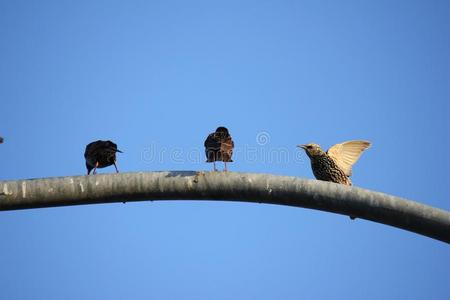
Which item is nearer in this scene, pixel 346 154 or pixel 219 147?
pixel 219 147

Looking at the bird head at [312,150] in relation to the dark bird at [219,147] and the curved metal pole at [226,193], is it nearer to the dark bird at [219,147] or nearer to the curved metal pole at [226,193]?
the dark bird at [219,147]

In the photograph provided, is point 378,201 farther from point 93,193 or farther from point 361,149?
point 361,149

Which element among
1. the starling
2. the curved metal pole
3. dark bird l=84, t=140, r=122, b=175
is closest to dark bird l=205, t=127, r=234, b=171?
dark bird l=84, t=140, r=122, b=175

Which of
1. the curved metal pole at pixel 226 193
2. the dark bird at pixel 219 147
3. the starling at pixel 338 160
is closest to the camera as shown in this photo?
the curved metal pole at pixel 226 193

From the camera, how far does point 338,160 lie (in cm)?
968

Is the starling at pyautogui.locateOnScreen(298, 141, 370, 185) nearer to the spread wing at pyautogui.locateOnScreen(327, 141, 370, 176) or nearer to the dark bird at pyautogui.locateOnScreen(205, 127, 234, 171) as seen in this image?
the spread wing at pyautogui.locateOnScreen(327, 141, 370, 176)

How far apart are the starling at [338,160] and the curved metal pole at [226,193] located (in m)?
4.73

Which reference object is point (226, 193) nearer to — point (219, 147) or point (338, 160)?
point (219, 147)

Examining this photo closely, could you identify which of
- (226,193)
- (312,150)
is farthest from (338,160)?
(226,193)

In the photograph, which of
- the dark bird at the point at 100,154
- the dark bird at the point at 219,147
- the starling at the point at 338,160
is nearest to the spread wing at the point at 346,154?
the starling at the point at 338,160

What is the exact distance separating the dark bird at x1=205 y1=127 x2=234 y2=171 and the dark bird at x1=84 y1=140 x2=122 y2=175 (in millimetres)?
1659

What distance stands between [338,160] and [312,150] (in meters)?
0.56

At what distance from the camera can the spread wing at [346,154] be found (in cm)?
967

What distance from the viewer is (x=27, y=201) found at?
4.90 meters
